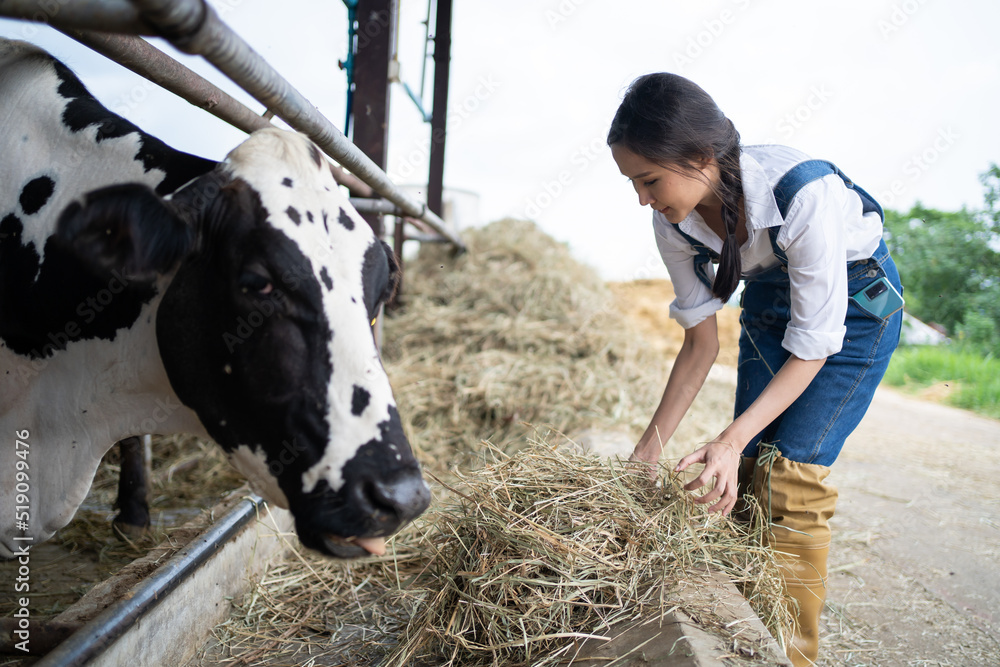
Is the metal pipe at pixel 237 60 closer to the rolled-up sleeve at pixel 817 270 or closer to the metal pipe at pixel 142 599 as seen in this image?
the metal pipe at pixel 142 599

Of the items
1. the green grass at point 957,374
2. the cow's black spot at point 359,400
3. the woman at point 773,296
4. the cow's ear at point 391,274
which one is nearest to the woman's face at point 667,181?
the woman at point 773,296

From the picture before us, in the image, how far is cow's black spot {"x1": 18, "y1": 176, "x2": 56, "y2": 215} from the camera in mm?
1604

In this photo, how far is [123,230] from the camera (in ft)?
4.01

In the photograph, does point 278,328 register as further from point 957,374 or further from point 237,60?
point 957,374

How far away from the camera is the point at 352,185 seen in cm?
281

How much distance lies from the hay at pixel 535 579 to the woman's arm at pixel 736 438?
109 mm

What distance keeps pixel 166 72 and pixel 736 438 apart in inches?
68.5

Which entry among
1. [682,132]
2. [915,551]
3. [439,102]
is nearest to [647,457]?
[682,132]

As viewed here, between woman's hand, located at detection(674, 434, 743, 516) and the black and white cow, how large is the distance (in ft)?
2.65

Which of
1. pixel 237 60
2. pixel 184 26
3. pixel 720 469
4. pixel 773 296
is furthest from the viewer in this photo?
pixel 773 296

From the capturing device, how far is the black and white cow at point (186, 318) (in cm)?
126

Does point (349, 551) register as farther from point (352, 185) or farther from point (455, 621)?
point (352, 185)

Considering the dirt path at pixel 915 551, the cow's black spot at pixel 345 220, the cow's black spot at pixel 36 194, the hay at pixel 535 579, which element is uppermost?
the cow's black spot at pixel 36 194

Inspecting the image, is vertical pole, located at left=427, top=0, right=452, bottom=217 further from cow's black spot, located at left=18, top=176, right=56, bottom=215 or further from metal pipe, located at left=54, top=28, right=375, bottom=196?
cow's black spot, located at left=18, top=176, right=56, bottom=215
